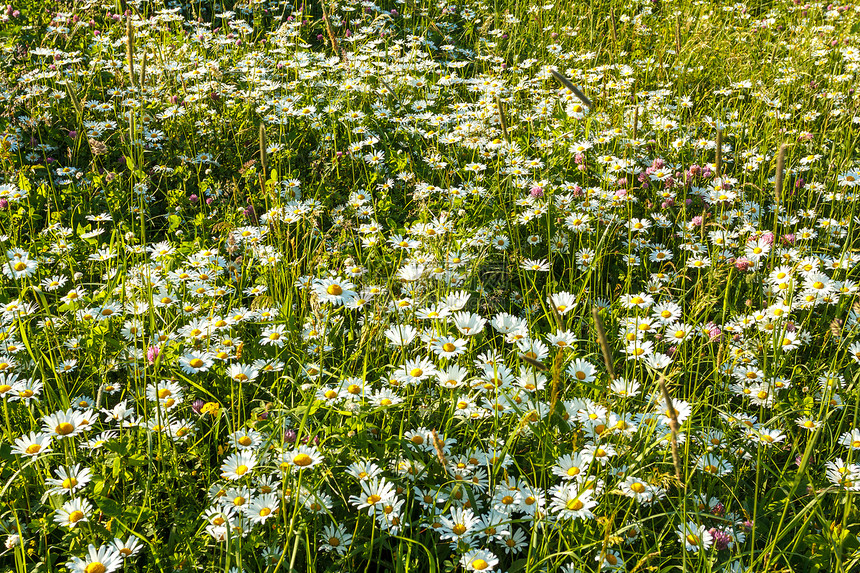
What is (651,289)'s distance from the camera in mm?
2768

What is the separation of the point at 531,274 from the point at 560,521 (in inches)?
55.6

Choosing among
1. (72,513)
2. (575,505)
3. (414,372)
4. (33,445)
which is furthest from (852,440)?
(33,445)

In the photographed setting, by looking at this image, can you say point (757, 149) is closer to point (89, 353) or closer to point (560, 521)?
point (560, 521)

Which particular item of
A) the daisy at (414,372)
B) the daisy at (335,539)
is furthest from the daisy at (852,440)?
the daisy at (335,539)

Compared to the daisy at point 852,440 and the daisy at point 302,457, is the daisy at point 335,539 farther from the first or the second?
the daisy at point 852,440

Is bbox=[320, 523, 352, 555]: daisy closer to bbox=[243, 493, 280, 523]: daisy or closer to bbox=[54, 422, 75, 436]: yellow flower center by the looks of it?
bbox=[243, 493, 280, 523]: daisy

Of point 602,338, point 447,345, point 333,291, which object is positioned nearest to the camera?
point 602,338

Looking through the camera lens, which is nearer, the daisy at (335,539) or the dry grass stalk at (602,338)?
the dry grass stalk at (602,338)

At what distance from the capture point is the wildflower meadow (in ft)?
5.41

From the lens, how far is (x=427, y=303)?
225cm

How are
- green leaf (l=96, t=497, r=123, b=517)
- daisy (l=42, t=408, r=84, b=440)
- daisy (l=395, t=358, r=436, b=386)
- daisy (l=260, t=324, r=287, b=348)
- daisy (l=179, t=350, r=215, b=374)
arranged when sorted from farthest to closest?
daisy (l=260, t=324, r=287, b=348) < daisy (l=179, t=350, r=215, b=374) < daisy (l=395, t=358, r=436, b=386) < daisy (l=42, t=408, r=84, b=440) < green leaf (l=96, t=497, r=123, b=517)

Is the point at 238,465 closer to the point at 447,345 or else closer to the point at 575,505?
the point at 447,345

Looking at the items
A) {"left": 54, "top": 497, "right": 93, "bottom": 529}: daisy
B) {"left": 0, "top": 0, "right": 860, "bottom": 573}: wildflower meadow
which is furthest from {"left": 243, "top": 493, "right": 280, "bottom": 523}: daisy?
{"left": 54, "top": 497, "right": 93, "bottom": 529}: daisy

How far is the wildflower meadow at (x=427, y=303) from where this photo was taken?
5.41 feet
